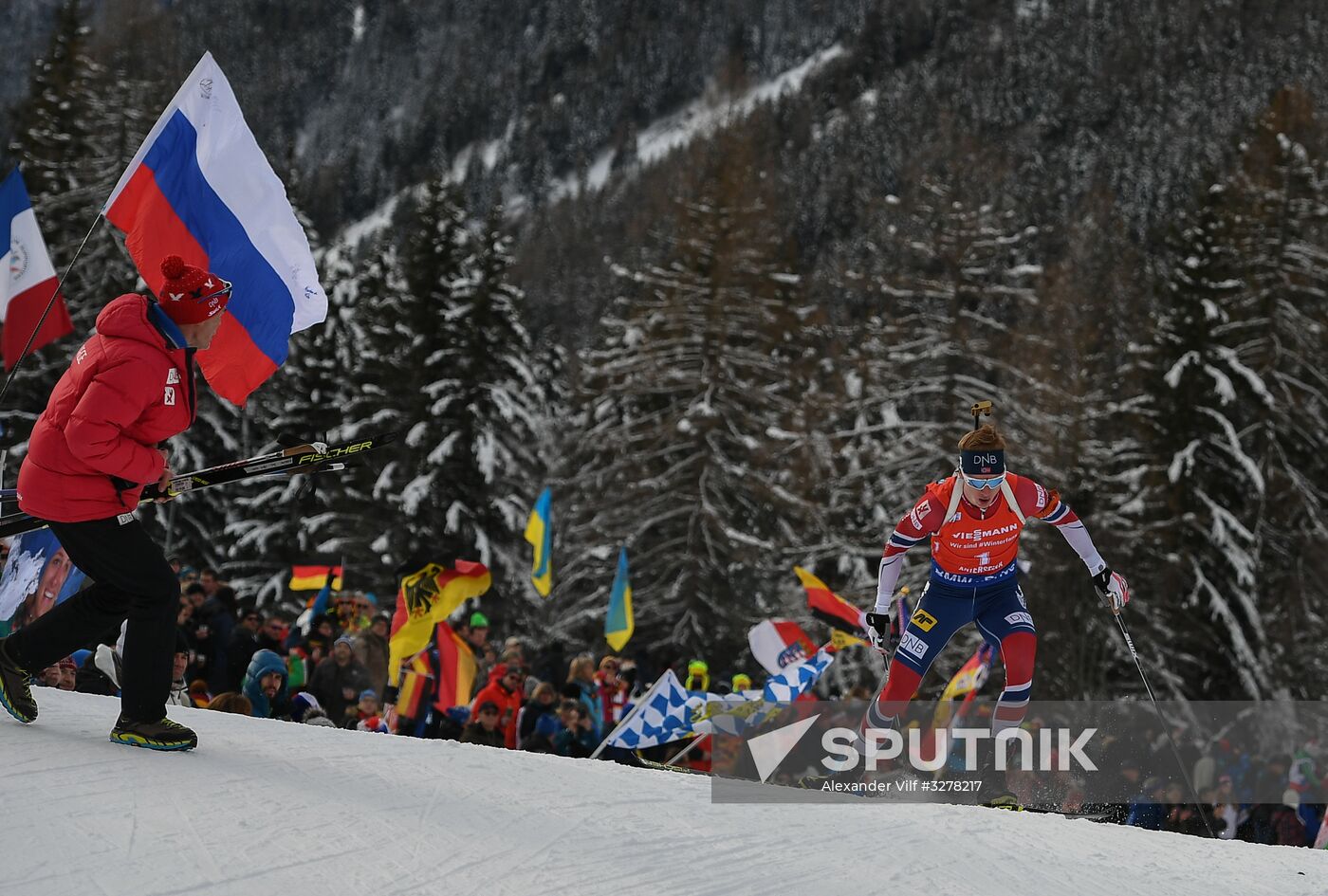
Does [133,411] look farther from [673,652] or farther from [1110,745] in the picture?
[673,652]

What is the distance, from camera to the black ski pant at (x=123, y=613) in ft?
15.1

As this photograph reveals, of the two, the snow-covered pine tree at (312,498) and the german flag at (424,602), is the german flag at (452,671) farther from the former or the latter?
the snow-covered pine tree at (312,498)

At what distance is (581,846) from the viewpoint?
4035 mm

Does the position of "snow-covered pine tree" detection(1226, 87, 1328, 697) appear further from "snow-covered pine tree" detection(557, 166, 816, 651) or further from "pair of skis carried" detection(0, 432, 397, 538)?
"pair of skis carried" detection(0, 432, 397, 538)

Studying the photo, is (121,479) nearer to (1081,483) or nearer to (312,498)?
(1081,483)

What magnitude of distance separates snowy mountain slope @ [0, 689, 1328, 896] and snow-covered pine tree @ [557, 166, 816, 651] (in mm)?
20022

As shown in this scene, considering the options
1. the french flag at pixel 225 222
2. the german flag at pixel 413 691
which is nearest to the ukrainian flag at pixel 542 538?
the german flag at pixel 413 691

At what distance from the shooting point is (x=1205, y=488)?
24.3 meters

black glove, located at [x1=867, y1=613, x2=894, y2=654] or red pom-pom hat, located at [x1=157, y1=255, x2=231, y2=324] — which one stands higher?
red pom-pom hat, located at [x1=157, y1=255, x2=231, y2=324]

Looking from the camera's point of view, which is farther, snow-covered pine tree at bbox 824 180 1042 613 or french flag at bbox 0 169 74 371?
snow-covered pine tree at bbox 824 180 1042 613

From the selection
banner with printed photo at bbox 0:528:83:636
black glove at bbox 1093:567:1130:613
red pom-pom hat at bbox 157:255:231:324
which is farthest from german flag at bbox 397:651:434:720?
red pom-pom hat at bbox 157:255:231:324

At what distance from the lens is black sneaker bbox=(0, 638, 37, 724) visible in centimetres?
480

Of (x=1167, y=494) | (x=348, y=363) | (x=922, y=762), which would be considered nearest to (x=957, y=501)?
(x=922, y=762)

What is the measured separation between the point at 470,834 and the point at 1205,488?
2353 cm
